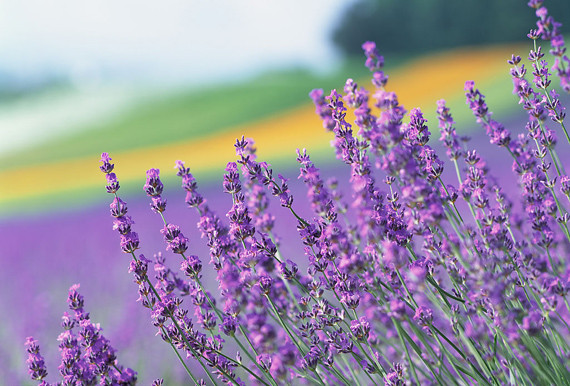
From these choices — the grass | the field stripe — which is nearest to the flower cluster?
the field stripe

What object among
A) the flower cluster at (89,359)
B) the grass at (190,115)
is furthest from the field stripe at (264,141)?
the flower cluster at (89,359)

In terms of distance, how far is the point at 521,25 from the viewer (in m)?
17.1

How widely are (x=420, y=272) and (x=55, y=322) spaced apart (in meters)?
4.32

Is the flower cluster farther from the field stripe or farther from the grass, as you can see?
the grass

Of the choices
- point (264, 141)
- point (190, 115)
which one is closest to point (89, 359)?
point (264, 141)

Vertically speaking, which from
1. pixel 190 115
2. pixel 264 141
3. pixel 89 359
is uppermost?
pixel 190 115

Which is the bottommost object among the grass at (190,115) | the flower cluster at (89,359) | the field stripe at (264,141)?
the flower cluster at (89,359)

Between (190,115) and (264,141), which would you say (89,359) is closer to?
(264,141)

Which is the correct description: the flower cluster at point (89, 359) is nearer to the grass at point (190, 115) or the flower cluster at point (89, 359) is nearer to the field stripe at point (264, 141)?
the field stripe at point (264, 141)

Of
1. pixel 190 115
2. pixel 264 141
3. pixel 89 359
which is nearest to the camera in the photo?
pixel 89 359

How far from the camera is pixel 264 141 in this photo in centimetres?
1424

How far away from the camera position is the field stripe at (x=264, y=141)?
13688 millimetres

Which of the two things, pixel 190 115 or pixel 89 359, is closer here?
pixel 89 359

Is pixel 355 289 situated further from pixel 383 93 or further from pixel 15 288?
pixel 15 288
